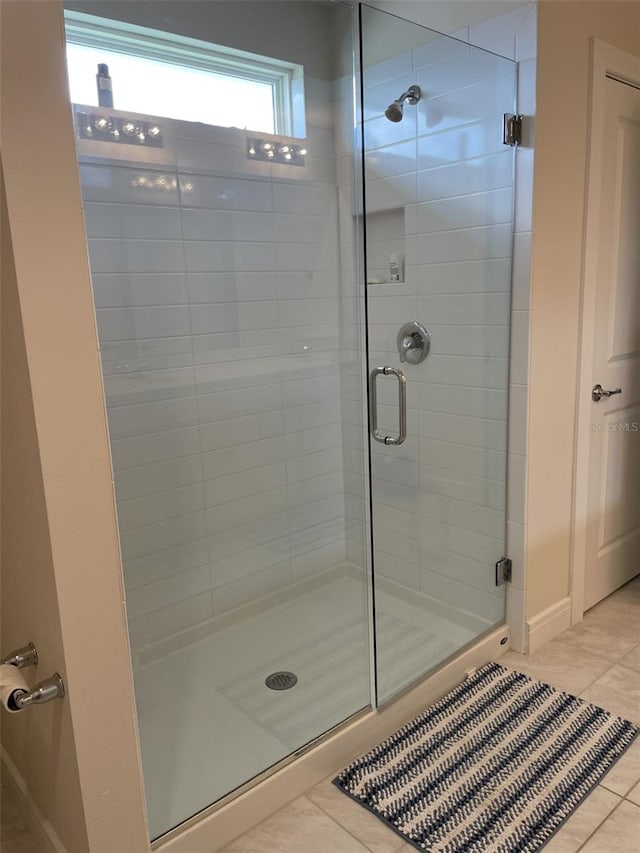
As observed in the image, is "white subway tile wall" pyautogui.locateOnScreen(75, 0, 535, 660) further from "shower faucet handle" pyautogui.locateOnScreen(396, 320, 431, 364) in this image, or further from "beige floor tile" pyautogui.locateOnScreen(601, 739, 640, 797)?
"beige floor tile" pyautogui.locateOnScreen(601, 739, 640, 797)

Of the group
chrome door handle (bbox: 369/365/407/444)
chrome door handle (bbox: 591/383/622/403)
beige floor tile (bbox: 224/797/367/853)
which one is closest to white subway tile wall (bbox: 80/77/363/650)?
chrome door handle (bbox: 369/365/407/444)

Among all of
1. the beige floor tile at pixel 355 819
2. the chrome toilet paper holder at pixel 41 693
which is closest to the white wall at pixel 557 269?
the beige floor tile at pixel 355 819

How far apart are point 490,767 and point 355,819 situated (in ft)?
1.38

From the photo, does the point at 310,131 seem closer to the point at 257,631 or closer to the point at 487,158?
the point at 487,158

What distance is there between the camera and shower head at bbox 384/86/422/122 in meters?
2.25

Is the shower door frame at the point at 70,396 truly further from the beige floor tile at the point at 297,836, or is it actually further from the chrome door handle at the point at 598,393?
the chrome door handle at the point at 598,393

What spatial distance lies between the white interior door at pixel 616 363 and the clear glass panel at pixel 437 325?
1.55 feet

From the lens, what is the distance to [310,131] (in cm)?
253

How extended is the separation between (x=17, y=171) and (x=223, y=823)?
155 cm

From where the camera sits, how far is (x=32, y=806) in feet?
5.57

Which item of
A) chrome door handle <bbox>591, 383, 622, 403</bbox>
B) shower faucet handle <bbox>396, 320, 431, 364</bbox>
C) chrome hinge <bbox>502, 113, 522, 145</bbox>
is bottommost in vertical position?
chrome door handle <bbox>591, 383, 622, 403</bbox>

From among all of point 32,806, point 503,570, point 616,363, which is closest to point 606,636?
point 503,570

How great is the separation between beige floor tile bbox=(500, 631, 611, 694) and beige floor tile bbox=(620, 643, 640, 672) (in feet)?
0.19

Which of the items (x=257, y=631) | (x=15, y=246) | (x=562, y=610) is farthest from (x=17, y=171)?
(x=562, y=610)
